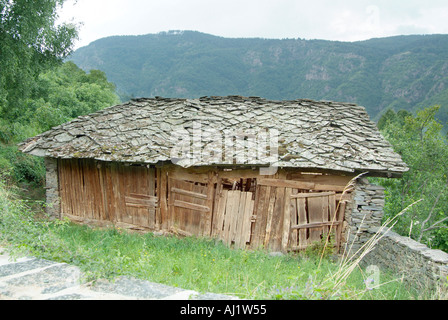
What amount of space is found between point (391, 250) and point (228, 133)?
16.2ft

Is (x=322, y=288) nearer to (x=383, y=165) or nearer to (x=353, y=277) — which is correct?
(x=353, y=277)

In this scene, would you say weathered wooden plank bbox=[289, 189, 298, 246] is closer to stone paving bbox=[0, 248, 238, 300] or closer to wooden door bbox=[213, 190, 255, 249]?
wooden door bbox=[213, 190, 255, 249]

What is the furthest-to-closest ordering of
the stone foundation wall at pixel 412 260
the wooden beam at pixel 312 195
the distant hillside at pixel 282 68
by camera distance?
the distant hillside at pixel 282 68
the wooden beam at pixel 312 195
the stone foundation wall at pixel 412 260

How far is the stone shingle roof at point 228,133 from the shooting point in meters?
7.58

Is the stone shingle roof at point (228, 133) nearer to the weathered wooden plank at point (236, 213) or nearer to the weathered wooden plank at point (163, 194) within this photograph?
the weathered wooden plank at point (163, 194)

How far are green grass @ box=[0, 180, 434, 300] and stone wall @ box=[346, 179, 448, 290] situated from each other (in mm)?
320

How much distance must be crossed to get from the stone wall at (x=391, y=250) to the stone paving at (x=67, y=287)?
285 cm

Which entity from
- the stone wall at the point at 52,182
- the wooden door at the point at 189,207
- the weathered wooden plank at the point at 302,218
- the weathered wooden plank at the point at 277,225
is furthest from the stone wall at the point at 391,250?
the stone wall at the point at 52,182

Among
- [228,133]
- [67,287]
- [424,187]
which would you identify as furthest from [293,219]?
[424,187]

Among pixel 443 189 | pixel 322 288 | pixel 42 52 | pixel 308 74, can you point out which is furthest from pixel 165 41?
pixel 322 288

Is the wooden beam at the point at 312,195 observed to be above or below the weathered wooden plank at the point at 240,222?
above

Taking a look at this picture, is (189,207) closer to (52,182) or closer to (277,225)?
(277,225)

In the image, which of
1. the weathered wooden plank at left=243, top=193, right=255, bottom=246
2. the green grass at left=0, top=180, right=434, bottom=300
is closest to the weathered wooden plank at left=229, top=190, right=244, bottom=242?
the weathered wooden plank at left=243, top=193, right=255, bottom=246

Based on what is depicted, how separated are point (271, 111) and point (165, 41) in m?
78.9
